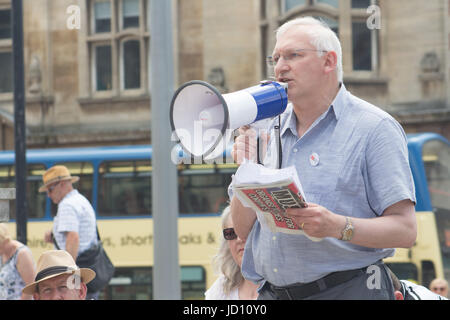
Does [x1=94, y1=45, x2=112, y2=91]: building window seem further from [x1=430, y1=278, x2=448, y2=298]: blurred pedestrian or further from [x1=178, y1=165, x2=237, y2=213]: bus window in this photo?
[x1=430, y1=278, x2=448, y2=298]: blurred pedestrian

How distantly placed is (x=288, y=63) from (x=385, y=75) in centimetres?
1448

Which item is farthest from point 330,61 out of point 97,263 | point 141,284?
point 141,284

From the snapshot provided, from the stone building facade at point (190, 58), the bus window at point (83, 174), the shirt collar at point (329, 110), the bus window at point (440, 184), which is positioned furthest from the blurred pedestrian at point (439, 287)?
the stone building facade at point (190, 58)

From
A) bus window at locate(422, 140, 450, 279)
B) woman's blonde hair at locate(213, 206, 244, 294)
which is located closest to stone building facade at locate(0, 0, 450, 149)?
bus window at locate(422, 140, 450, 279)

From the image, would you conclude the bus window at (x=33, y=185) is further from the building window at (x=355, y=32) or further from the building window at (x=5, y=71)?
the building window at (x=5, y=71)

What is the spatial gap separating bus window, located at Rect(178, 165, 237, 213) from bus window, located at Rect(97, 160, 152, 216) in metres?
0.55

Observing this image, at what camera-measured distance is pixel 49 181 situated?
7.18m

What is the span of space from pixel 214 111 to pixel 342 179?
16.0 inches

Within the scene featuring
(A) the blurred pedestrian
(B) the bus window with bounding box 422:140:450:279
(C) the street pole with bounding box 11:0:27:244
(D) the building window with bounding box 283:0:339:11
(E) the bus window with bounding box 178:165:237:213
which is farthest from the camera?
(D) the building window with bounding box 283:0:339:11

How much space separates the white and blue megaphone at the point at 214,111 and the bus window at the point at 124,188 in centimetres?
944

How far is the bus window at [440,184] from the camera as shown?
33.2 ft

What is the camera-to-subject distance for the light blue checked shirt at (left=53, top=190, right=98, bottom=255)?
6.52 metres

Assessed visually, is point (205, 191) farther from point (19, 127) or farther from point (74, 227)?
point (19, 127)
